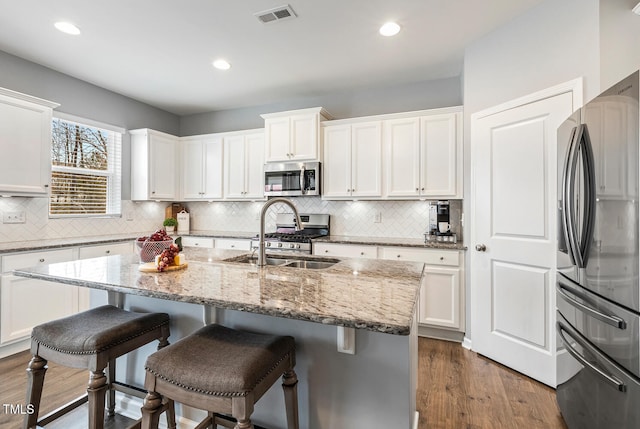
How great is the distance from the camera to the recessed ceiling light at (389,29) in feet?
8.37

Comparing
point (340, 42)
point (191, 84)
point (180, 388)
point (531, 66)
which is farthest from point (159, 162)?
point (531, 66)

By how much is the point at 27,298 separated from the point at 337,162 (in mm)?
3280

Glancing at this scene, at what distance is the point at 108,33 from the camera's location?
265cm

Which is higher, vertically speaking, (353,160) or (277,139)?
(277,139)

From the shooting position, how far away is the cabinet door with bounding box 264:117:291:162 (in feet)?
12.7

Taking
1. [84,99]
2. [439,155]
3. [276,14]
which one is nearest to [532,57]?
[439,155]

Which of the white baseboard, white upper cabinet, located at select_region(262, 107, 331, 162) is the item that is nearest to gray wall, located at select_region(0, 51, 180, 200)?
white upper cabinet, located at select_region(262, 107, 331, 162)

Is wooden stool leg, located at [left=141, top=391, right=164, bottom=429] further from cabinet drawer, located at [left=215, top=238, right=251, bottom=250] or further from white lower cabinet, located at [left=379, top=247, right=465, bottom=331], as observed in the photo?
cabinet drawer, located at [left=215, top=238, right=251, bottom=250]

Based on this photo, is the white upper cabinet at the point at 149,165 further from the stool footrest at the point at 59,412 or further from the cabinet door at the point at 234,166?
the stool footrest at the point at 59,412

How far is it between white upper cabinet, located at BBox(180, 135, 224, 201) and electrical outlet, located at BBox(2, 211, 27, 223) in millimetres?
1803

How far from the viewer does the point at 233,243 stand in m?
4.07

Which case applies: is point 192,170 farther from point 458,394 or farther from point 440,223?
point 458,394

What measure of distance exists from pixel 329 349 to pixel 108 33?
3.10m

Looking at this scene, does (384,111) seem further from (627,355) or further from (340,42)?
(627,355)
